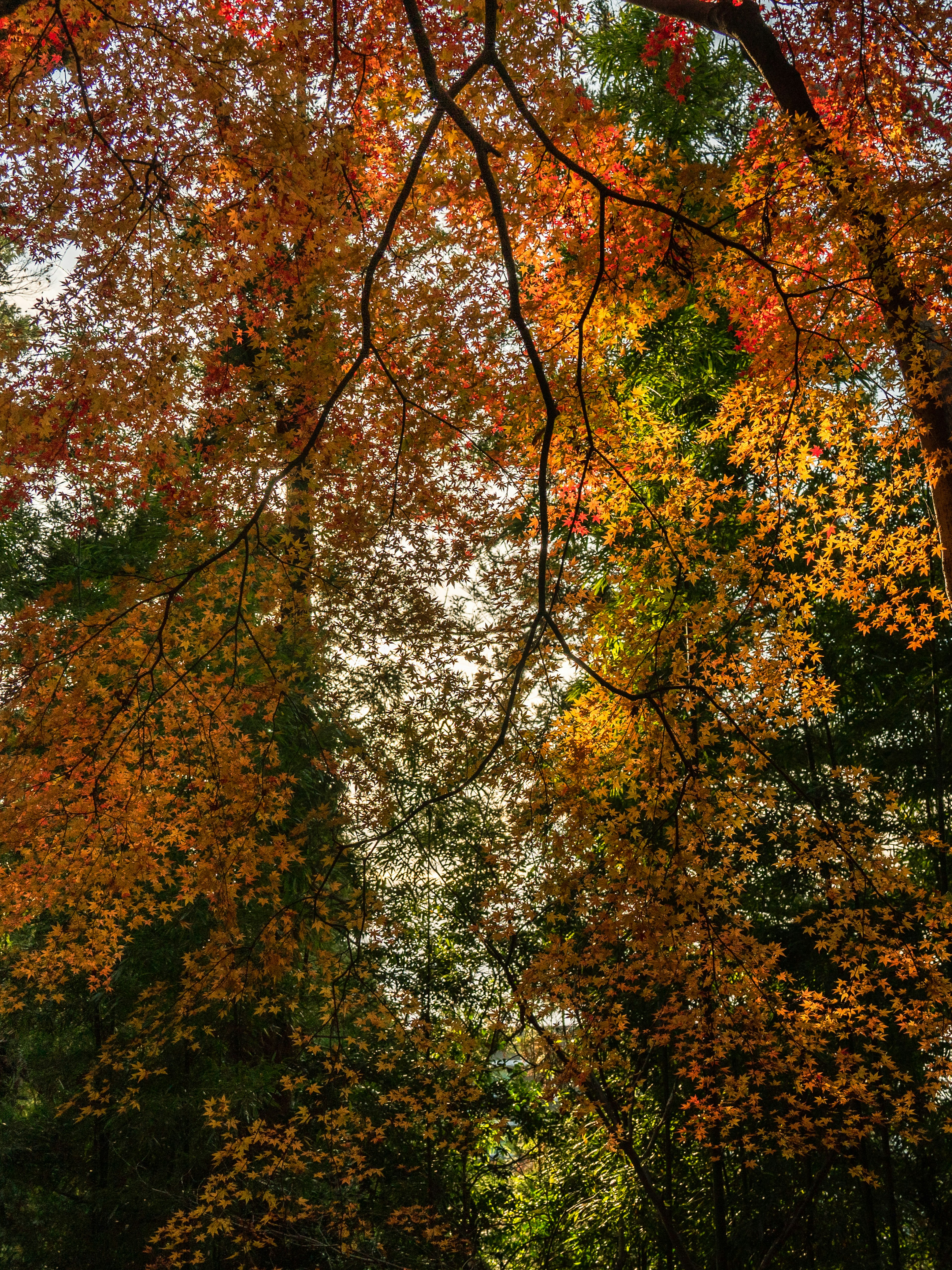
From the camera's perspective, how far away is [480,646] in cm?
412

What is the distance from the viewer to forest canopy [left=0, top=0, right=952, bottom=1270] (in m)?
3.41

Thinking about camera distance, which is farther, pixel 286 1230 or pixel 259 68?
pixel 286 1230

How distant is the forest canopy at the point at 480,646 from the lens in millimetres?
3408

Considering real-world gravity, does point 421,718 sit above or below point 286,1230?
above

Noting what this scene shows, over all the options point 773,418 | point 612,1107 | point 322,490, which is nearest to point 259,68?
point 322,490

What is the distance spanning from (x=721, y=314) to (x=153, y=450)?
500 cm

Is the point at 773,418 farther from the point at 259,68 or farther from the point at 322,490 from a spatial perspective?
the point at 259,68

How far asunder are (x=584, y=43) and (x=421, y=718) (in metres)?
6.33

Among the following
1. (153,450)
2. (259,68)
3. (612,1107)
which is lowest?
(612,1107)

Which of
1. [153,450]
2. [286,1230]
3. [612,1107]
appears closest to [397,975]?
[286,1230]

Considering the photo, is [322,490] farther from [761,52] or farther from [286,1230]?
[286,1230]

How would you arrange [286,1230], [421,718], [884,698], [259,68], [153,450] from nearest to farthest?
[259,68], [153,450], [421,718], [286,1230], [884,698]

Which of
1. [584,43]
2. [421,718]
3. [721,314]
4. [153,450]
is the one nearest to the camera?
[153,450]

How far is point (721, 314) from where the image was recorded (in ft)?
23.6
